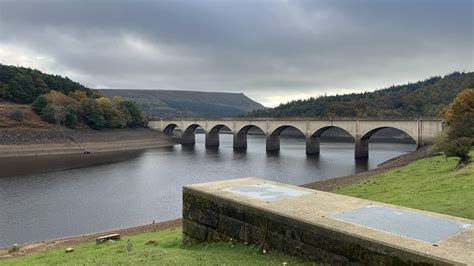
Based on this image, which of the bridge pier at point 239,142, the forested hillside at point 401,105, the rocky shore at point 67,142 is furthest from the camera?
the forested hillside at point 401,105

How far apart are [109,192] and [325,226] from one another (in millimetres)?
30214

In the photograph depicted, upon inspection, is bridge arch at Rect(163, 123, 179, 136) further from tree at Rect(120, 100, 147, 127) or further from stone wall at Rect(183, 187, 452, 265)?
stone wall at Rect(183, 187, 452, 265)

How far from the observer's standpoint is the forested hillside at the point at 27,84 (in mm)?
112444

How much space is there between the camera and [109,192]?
114 ft

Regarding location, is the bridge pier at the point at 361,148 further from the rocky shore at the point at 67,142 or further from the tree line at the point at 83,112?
the tree line at the point at 83,112

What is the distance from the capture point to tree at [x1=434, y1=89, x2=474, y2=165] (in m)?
28.2

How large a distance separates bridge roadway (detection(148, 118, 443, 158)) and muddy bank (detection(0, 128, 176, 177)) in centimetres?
1220

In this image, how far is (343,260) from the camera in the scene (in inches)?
295

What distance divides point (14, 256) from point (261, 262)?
43.5ft

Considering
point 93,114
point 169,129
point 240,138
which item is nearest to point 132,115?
point 169,129

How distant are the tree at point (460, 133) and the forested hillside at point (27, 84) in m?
111

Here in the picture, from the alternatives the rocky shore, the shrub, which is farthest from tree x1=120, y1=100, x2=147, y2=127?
the shrub

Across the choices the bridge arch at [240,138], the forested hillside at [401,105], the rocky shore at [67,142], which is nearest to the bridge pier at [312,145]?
the bridge arch at [240,138]

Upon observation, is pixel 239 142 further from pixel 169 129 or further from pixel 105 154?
pixel 169 129
